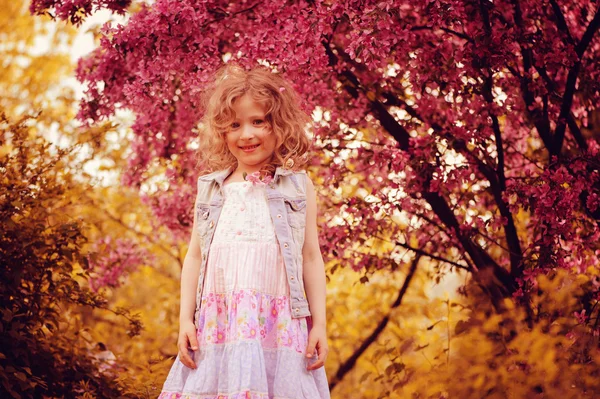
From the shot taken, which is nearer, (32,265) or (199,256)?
(199,256)

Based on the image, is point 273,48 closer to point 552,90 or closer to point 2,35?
point 552,90

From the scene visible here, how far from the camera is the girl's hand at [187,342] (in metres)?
2.50

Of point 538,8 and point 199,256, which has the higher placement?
point 538,8

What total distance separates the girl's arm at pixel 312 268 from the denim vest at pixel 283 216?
4 centimetres

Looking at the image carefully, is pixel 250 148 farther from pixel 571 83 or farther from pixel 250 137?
pixel 571 83

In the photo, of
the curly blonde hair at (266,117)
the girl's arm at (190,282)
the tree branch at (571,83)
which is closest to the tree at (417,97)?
the tree branch at (571,83)

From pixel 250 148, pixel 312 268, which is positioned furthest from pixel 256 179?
pixel 312 268

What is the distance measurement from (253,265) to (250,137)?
484 millimetres

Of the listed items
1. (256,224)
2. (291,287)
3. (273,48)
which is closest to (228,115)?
(256,224)

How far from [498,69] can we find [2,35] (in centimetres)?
775

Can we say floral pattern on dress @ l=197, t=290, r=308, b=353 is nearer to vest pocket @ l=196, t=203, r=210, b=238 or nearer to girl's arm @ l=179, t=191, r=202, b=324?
girl's arm @ l=179, t=191, r=202, b=324

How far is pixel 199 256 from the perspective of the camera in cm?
275

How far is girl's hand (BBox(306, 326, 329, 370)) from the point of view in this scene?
2500 millimetres

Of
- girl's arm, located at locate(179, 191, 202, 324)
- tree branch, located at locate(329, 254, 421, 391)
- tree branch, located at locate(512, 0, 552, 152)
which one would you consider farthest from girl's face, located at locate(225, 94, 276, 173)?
tree branch, located at locate(329, 254, 421, 391)
